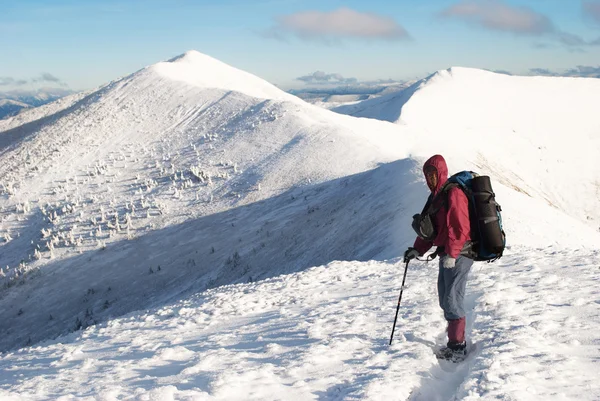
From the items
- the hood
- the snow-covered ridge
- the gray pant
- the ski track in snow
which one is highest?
the snow-covered ridge

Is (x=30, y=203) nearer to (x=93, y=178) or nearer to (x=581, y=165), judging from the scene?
(x=93, y=178)

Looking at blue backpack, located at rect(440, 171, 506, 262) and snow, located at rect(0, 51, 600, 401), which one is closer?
blue backpack, located at rect(440, 171, 506, 262)

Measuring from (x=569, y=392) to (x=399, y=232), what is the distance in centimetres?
1087

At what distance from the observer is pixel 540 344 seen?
19.1 feet

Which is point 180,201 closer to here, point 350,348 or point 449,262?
point 350,348

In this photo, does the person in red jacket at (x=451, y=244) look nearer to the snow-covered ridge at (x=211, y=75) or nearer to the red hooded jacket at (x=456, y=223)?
the red hooded jacket at (x=456, y=223)

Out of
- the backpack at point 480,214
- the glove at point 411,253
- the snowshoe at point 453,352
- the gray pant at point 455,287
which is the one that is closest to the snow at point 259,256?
the snowshoe at point 453,352

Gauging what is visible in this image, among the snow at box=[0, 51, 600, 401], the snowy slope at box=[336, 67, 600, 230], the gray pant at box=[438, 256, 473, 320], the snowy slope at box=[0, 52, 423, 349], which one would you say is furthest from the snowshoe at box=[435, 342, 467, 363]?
the snowy slope at box=[336, 67, 600, 230]

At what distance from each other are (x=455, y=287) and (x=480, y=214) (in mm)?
1079

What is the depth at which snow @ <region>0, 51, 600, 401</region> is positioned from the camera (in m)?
5.77

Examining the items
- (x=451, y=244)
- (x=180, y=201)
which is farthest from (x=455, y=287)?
(x=180, y=201)

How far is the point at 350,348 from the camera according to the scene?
21.0 feet

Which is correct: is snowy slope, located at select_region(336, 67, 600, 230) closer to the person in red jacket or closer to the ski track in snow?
the ski track in snow

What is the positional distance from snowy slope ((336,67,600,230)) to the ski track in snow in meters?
22.0
